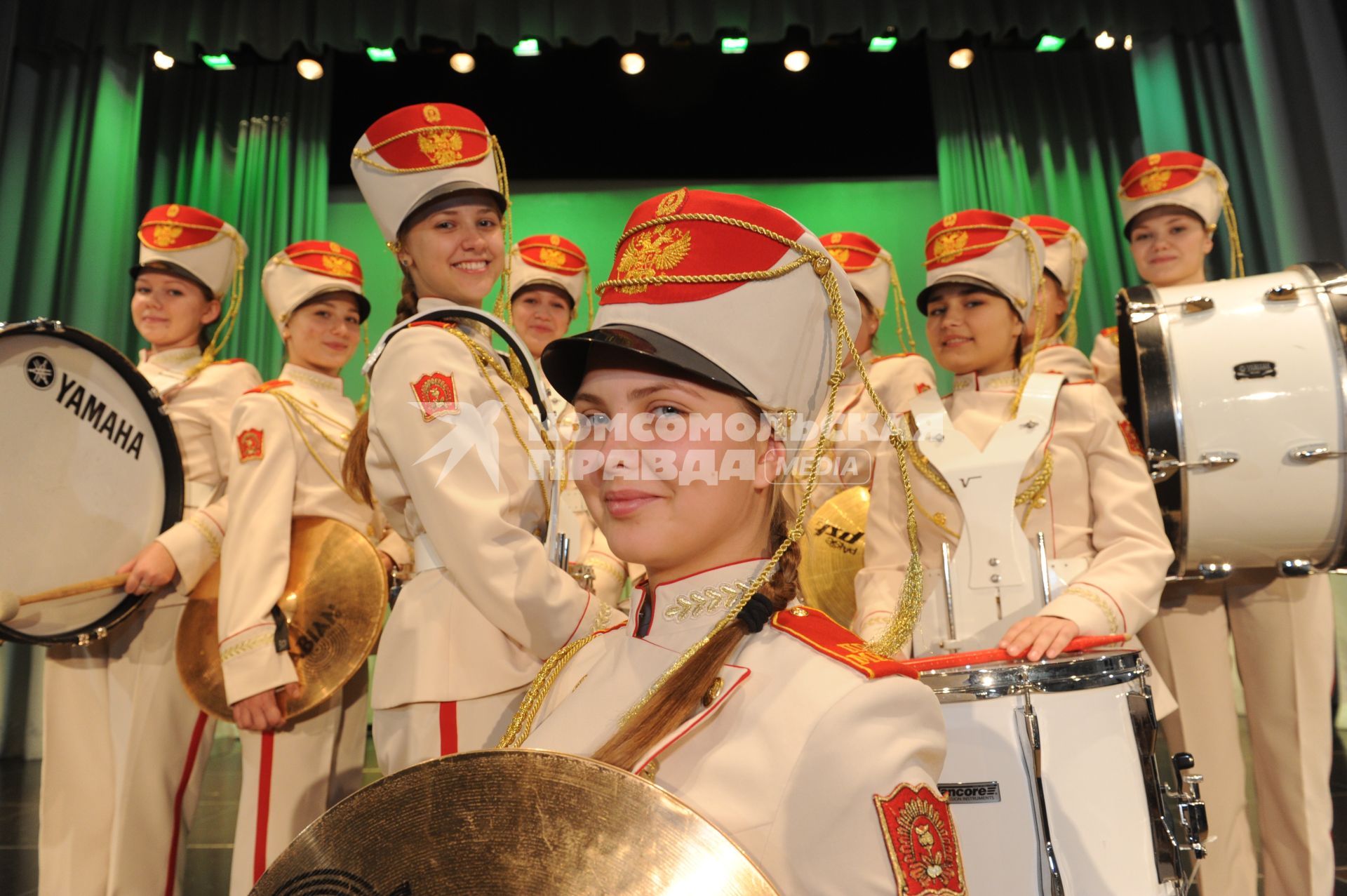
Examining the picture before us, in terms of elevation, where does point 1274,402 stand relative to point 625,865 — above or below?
above

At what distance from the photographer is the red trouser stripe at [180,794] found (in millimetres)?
2627

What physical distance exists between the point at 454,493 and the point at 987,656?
98cm

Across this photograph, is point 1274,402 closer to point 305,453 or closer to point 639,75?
point 305,453

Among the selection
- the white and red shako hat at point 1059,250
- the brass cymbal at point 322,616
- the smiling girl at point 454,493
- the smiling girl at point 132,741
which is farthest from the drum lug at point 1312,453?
the smiling girl at point 132,741

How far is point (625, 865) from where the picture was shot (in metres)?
0.72

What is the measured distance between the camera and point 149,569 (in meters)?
2.65

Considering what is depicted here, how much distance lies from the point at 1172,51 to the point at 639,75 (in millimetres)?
3266

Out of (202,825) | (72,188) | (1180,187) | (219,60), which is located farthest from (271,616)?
(219,60)

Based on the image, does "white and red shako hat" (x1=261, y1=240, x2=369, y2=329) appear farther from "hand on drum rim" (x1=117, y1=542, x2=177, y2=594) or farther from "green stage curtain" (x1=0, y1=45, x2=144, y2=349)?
"green stage curtain" (x1=0, y1=45, x2=144, y2=349)

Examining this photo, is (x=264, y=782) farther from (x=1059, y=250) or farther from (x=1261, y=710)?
(x=1059, y=250)

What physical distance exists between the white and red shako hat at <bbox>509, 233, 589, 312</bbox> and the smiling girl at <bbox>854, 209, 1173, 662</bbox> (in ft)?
6.62

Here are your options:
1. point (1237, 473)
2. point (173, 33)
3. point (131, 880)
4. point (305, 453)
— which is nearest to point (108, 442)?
point (305, 453)

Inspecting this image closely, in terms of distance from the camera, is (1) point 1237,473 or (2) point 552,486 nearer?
(2) point 552,486

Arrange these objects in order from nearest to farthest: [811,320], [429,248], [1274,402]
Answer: [811,320], [429,248], [1274,402]
